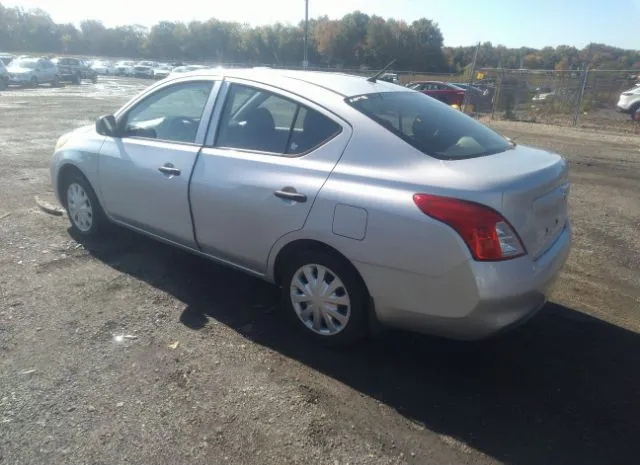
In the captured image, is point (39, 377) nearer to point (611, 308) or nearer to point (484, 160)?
point (484, 160)

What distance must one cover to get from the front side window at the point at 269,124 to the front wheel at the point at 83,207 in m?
1.83

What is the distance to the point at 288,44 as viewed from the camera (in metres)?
68.9

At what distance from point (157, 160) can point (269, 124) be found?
3.46ft

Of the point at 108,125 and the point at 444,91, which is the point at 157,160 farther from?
the point at 444,91

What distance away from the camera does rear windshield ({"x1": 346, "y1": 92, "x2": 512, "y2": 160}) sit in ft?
10.5

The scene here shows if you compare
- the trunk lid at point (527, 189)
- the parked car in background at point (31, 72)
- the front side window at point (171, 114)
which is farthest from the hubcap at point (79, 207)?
the parked car in background at point (31, 72)

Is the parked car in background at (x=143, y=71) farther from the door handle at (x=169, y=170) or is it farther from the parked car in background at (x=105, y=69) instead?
the door handle at (x=169, y=170)

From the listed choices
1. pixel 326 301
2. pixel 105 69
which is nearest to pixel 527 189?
pixel 326 301

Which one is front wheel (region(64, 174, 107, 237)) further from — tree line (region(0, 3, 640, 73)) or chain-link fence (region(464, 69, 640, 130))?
tree line (region(0, 3, 640, 73))

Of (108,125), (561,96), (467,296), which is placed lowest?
(561,96)

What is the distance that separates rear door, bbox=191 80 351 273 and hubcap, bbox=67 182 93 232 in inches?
67.4

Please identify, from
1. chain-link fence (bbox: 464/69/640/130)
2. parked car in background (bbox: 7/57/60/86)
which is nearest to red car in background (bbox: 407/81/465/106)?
chain-link fence (bbox: 464/69/640/130)

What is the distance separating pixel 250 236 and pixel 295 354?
0.86 meters

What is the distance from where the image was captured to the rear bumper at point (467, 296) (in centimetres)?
273
